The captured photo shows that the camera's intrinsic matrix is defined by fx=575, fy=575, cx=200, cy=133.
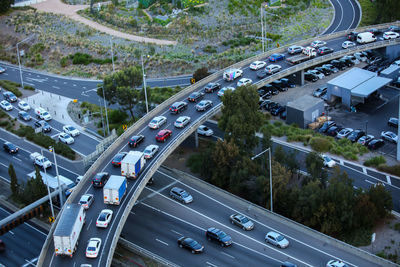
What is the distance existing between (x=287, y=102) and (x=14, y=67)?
199ft

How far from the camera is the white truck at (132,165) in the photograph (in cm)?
6612

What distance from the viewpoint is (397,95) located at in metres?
96.4

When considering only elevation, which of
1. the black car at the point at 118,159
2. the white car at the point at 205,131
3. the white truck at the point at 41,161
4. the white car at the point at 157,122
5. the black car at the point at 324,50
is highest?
the black car at the point at 324,50

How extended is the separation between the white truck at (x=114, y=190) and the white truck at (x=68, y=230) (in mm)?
4026

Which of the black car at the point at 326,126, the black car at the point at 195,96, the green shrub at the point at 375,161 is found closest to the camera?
the green shrub at the point at 375,161

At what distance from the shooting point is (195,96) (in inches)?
3344

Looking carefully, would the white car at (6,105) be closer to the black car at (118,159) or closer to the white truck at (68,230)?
the black car at (118,159)

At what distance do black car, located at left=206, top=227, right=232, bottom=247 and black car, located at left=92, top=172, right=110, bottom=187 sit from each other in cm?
1324

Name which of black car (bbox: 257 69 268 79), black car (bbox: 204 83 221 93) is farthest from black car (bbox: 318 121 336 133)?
black car (bbox: 204 83 221 93)

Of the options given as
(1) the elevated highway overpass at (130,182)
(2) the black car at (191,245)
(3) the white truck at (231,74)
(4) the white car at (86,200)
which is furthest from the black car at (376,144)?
(4) the white car at (86,200)

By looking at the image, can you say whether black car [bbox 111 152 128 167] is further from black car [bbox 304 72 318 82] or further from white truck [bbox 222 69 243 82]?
black car [bbox 304 72 318 82]

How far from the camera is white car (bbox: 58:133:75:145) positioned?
290ft

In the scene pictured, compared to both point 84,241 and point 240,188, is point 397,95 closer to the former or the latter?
point 240,188

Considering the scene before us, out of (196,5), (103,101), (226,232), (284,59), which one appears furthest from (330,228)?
(196,5)
